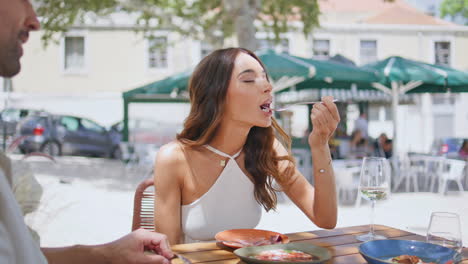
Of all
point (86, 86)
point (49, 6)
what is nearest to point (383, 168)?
point (49, 6)

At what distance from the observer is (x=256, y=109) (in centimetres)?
218

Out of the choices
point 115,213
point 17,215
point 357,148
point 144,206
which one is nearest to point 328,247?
point 144,206

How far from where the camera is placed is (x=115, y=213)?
668cm

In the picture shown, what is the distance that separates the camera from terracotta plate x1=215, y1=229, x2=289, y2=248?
1.78 metres

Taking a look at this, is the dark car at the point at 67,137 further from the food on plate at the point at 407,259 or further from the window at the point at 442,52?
the window at the point at 442,52

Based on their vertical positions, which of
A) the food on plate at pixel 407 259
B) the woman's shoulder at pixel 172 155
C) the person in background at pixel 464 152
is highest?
the woman's shoulder at pixel 172 155

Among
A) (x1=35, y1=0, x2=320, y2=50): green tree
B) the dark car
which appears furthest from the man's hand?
the dark car

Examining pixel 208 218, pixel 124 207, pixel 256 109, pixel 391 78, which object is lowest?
pixel 124 207

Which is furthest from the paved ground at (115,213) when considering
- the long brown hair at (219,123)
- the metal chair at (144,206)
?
the long brown hair at (219,123)

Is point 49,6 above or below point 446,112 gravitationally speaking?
above

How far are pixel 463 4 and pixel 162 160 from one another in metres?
31.1

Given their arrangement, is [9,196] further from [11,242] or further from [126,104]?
[126,104]

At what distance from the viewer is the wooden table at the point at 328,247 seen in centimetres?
166

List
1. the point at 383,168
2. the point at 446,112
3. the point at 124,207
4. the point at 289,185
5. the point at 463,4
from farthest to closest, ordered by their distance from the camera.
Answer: the point at 463,4, the point at 446,112, the point at 124,207, the point at 289,185, the point at 383,168
